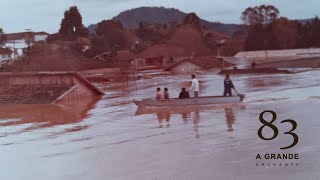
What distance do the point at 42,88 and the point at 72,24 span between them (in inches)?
1496

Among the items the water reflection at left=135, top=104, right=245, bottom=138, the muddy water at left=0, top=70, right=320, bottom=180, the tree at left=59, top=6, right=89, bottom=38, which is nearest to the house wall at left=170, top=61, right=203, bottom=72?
the tree at left=59, top=6, right=89, bottom=38

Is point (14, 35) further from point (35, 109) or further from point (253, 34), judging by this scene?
point (35, 109)

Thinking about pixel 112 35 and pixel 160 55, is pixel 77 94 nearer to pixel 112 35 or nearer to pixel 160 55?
pixel 160 55

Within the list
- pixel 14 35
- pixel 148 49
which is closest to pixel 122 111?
pixel 148 49

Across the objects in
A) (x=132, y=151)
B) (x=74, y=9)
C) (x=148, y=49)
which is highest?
(x=74, y=9)

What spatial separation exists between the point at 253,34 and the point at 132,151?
173ft

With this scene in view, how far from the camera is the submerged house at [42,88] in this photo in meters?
24.5

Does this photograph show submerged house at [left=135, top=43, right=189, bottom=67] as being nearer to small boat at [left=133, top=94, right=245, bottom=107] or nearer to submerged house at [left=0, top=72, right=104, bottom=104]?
submerged house at [left=0, top=72, right=104, bottom=104]

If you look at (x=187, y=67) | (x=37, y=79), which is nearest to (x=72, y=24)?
(x=187, y=67)

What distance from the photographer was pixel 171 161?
982cm

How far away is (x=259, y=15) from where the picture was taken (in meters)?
76.1

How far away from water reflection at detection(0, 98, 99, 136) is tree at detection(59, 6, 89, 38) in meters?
37.1

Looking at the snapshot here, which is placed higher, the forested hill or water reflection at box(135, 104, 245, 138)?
the forested hill

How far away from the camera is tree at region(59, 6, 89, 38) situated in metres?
60.5
